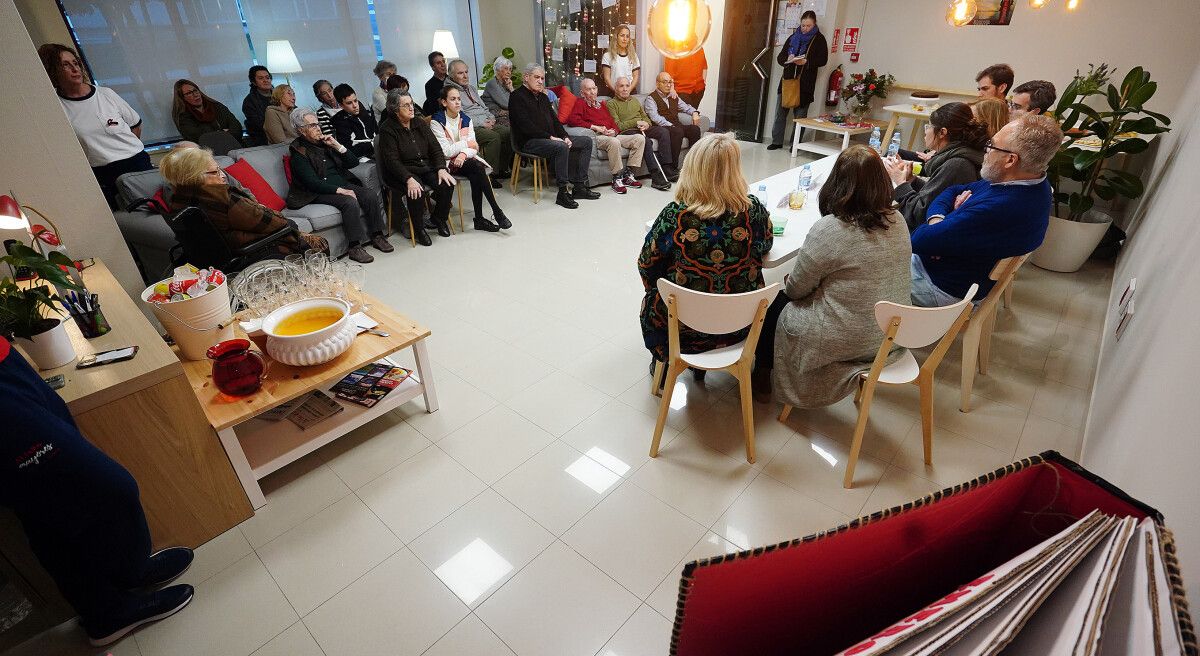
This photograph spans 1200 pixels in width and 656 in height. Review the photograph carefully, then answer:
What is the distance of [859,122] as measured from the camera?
6.61 metres

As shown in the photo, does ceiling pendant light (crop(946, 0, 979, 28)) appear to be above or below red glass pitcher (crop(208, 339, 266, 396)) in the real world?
above

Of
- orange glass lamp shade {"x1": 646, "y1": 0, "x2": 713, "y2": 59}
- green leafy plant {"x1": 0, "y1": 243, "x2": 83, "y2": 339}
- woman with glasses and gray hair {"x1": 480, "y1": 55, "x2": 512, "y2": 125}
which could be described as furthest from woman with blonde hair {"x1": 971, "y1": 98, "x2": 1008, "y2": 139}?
woman with glasses and gray hair {"x1": 480, "y1": 55, "x2": 512, "y2": 125}

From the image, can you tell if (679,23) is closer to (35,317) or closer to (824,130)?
(35,317)

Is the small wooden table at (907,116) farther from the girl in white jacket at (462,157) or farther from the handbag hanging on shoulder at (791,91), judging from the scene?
the girl in white jacket at (462,157)

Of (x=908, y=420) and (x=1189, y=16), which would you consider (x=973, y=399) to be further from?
(x=1189, y=16)

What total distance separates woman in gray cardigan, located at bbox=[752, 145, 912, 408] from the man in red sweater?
3.79m

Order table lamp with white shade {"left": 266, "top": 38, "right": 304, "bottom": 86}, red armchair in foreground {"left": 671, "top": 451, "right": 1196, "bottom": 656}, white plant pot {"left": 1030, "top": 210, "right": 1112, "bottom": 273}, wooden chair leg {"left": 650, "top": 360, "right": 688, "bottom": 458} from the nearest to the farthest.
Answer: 1. red armchair in foreground {"left": 671, "top": 451, "right": 1196, "bottom": 656}
2. wooden chair leg {"left": 650, "top": 360, "right": 688, "bottom": 458}
3. white plant pot {"left": 1030, "top": 210, "right": 1112, "bottom": 273}
4. table lamp with white shade {"left": 266, "top": 38, "right": 304, "bottom": 86}

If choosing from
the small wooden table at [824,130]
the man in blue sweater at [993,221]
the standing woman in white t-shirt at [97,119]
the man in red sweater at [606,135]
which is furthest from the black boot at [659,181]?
the standing woman in white t-shirt at [97,119]

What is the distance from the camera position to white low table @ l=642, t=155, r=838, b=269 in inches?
97.5

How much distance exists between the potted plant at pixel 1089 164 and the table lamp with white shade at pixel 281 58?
6.51 meters

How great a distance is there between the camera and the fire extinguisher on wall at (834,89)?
23.4 ft

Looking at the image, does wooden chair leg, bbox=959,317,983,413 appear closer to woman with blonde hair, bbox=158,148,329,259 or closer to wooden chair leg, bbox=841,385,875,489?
wooden chair leg, bbox=841,385,875,489

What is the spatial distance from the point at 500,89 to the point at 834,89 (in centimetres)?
429

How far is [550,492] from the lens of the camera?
2.18 m
